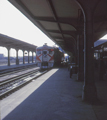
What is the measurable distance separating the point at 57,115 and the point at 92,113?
1.03m

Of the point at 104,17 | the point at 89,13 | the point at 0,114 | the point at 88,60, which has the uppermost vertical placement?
the point at 104,17

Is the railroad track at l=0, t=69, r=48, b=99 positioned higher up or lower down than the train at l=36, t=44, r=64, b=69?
lower down

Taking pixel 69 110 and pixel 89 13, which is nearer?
pixel 69 110

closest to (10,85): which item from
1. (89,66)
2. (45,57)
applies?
(89,66)

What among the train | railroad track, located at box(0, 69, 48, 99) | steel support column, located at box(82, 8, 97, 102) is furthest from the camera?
the train

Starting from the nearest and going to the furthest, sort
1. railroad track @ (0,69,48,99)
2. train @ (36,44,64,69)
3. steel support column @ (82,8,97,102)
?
steel support column @ (82,8,97,102)
railroad track @ (0,69,48,99)
train @ (36,44,64,69)

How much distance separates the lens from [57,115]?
4484 mm

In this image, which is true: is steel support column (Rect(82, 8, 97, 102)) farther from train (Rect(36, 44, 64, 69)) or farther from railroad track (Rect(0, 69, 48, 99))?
train (Rect(36, 44, 64, 69))

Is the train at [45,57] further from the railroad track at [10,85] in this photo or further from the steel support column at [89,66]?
the steel support column at [89,66]

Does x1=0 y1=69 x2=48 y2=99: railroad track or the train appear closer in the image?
x1=0 y1=69 x2=48 y2=99: railroad track

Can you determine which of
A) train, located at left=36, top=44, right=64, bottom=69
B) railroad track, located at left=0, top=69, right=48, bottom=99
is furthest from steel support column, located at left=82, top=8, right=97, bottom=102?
train, located at left=36, top=44, right=64, bottom=69

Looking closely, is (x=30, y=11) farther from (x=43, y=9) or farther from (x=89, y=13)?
(x=89, y=13)

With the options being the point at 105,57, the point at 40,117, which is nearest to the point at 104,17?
the point at 105,57

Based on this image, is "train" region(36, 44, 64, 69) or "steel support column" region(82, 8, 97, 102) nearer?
"steel support column" region(82, 8, 97, 102)
